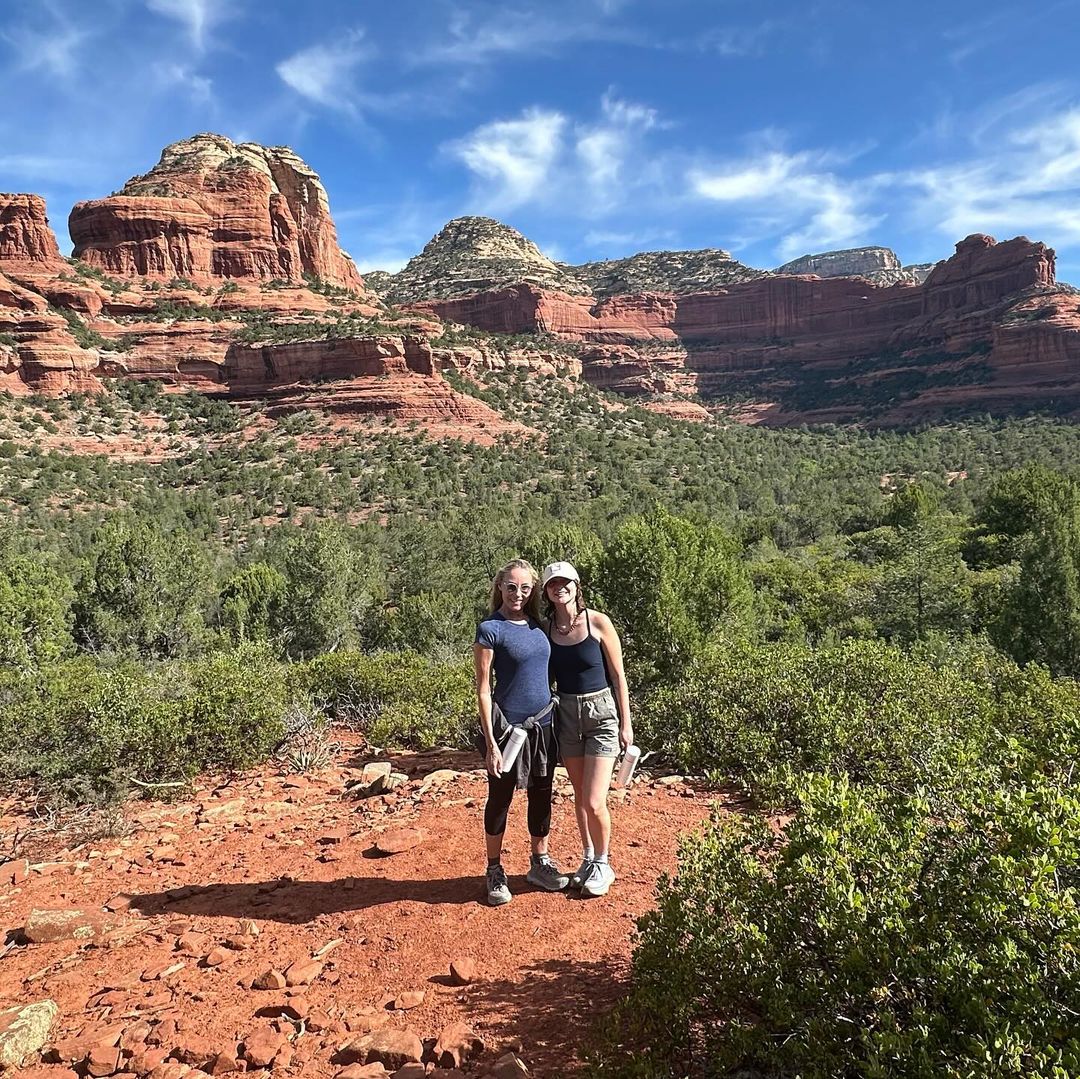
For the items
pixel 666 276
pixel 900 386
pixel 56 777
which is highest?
pixel 666 276

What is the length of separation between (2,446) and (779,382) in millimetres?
98322

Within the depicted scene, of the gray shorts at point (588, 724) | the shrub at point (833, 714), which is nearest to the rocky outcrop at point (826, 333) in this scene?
the shrub at point (833, 714)

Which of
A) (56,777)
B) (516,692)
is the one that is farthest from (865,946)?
(56,777)

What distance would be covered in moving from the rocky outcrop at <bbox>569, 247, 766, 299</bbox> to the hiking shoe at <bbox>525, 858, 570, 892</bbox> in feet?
391

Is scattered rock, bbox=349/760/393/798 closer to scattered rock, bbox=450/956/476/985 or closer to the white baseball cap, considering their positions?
scattered rock, bbox=450/956/476/985

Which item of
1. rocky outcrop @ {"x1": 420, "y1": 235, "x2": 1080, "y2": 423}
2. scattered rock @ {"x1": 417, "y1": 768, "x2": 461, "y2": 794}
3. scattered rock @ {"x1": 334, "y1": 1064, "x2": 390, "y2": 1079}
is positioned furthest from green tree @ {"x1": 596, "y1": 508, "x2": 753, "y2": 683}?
rocky outcrop @ {"x1": 420, "y1": 235, "x2": 1080, "y2": 423}

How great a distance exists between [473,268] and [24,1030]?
110 metres

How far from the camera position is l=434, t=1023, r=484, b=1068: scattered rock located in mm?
2383

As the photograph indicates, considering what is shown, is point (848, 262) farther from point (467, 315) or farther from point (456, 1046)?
point (456, 1046)

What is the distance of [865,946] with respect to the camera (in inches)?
76.5

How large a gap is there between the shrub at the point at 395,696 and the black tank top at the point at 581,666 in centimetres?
364

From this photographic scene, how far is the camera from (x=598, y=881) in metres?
3.50

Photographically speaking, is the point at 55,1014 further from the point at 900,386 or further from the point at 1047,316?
the point at 1047,316

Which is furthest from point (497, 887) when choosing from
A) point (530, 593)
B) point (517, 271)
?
point (517, 271)
